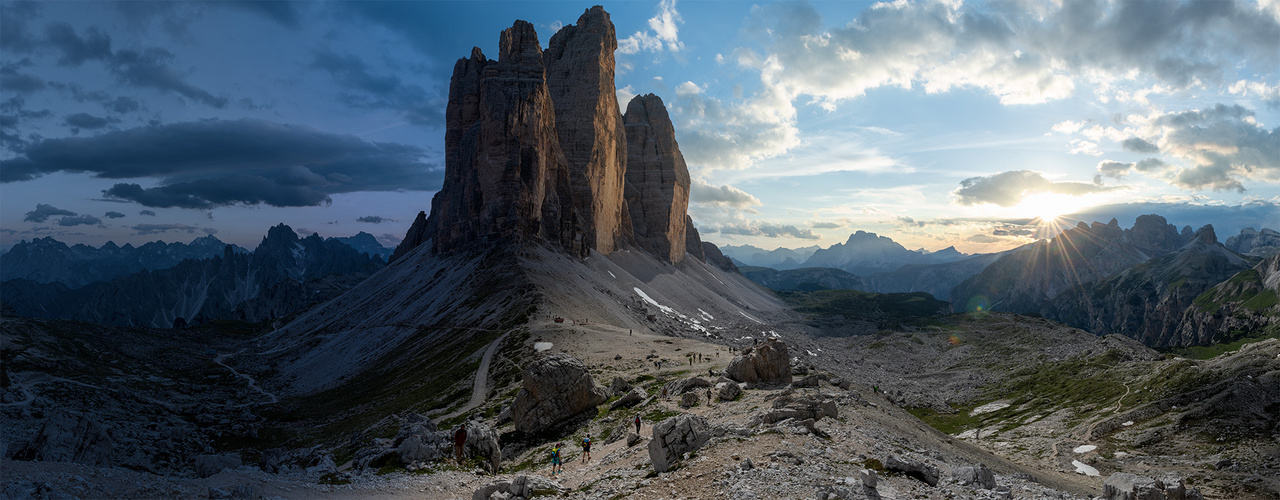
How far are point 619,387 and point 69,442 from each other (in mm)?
47138

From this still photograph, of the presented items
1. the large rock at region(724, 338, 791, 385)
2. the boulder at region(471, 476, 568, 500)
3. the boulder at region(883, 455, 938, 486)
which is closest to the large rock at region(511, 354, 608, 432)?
the large rock at region(724, 338, 791, 385)

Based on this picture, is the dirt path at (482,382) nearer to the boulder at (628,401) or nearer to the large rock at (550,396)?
the large rock at (550,396)

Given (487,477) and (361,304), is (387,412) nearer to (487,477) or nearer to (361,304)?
(487,477)

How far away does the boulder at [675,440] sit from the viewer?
30750 millimetres

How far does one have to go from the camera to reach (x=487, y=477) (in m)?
Result: 39.9

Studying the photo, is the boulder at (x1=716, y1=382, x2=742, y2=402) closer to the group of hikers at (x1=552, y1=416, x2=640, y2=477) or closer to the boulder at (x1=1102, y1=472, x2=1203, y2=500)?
the group of hikers at (x1=552, y1=416, x2=640, y2=477)

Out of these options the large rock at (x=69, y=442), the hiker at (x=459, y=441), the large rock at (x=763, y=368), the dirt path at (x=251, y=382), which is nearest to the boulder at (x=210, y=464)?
the large rock at (x=69, y=442)

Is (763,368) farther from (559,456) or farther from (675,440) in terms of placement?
(675,440)

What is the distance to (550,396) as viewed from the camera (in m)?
52.4

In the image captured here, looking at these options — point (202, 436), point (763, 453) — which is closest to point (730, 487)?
point (763, 453)

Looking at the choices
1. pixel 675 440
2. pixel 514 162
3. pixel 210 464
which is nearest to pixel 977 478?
pixel 675 440

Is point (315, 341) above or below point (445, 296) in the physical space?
below

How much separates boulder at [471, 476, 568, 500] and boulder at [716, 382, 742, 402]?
21.2m

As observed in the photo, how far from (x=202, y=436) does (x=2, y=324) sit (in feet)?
316
